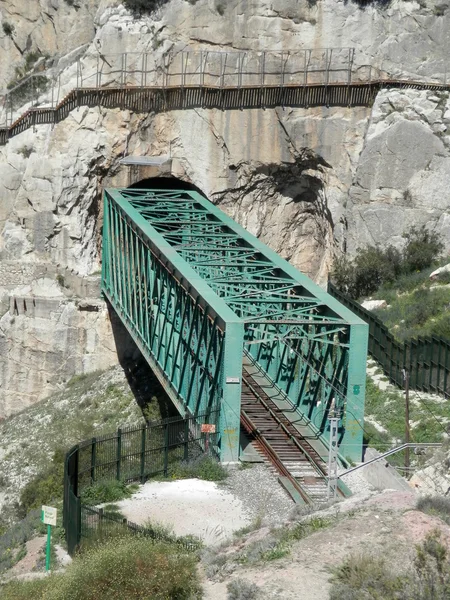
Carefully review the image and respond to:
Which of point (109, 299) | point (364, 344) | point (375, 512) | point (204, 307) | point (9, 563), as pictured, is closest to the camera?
point (375, 512)

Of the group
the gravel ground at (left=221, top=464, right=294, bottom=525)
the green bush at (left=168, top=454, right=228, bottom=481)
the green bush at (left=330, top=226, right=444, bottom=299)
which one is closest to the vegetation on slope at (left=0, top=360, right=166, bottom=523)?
the green bush at (left=330, top=226, right=444, bottom=299)

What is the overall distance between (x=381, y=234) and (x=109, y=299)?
10.7m

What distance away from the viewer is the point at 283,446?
3247 centimetres

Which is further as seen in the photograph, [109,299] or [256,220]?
[256,220]

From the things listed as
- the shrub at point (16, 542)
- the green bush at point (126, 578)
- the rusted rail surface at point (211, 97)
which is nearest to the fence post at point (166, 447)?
the shrub at point (16, 542)

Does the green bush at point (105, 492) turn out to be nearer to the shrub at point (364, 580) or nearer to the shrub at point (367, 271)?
the shrub at point (364, 580)

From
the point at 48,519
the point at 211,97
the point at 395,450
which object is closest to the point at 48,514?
the point at 48,519

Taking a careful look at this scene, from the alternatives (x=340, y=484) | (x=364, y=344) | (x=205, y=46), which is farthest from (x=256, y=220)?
(x=340, y=484)

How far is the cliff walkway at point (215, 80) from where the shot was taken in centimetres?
4916

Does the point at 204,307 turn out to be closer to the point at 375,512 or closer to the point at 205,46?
the point at 375,512

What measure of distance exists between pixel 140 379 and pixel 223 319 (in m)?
16.1

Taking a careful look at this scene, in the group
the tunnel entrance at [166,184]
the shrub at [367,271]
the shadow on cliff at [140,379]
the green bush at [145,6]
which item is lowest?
the shadow on cliff at [140,379]

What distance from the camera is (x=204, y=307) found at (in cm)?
3512

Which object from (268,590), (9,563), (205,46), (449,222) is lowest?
(9,563)
